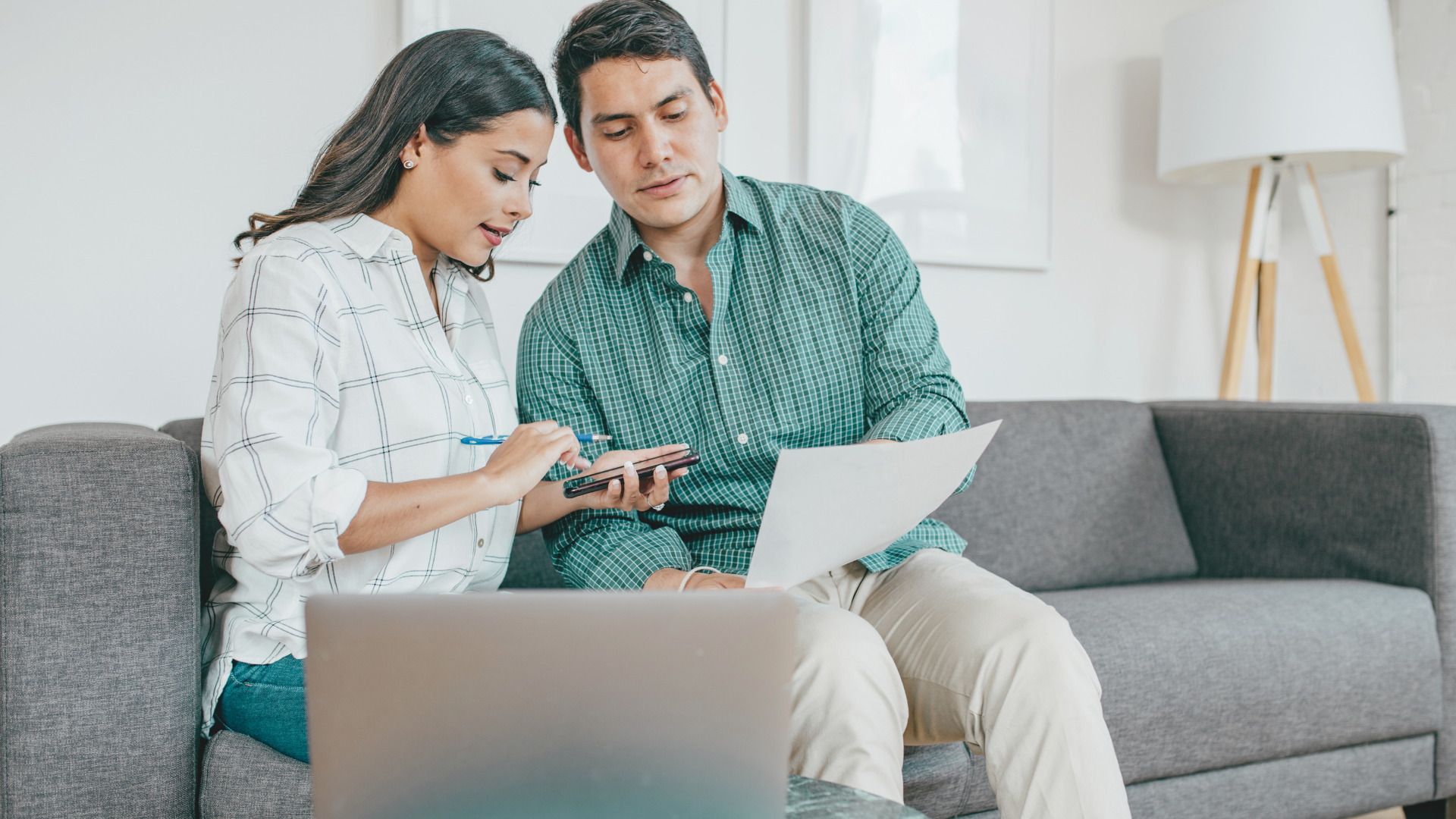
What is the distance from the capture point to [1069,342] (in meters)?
2.58

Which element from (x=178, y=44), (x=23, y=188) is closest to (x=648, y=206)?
(x=178, y=44)

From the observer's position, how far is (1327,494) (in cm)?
184

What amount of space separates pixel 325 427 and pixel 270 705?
29 centimetres

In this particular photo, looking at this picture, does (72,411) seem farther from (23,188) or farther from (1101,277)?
(1101,277)

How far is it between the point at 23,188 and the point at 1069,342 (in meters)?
2.24

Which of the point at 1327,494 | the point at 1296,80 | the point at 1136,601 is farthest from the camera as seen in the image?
the point at 1296,80

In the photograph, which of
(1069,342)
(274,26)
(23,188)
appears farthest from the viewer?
(1069,342)

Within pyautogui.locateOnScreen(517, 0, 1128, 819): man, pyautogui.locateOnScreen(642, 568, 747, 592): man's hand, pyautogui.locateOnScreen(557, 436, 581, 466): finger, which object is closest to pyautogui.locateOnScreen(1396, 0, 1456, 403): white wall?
pyautogui.locateOnScreen(517, 0, 1128, 819): man

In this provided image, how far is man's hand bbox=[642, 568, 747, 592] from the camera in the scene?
1.17 meters

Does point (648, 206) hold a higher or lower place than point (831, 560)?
higher

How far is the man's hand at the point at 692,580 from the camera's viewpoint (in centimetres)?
117

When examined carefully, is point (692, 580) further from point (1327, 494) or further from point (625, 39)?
point (1327, 494)

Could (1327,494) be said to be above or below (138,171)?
below

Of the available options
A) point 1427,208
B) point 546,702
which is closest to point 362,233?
point 546,702
